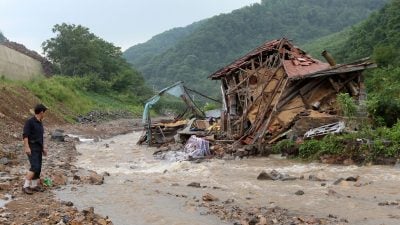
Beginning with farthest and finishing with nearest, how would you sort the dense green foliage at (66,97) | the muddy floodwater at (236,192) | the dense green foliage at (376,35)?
the dense green foliage at (376,35), the dense green foliage at (66,97), the muddy floodwater at (236,192)

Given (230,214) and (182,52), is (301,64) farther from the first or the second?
Answer: (182,52)

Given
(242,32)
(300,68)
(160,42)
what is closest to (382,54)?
(300,68)

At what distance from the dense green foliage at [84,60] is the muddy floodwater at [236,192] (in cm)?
4372

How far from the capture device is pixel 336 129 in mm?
14141

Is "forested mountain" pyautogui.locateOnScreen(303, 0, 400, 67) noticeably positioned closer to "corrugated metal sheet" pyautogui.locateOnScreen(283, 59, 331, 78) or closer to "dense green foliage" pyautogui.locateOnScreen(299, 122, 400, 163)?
"corrugated metal sheet" pyautogui.locateOnScreen(283, 59, 331, 78)

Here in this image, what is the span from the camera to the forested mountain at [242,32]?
107m

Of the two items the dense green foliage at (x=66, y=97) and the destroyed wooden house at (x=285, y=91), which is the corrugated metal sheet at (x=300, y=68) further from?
the dense green foliage at (x=66, y=97)

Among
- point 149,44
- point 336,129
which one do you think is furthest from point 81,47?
point 149,44

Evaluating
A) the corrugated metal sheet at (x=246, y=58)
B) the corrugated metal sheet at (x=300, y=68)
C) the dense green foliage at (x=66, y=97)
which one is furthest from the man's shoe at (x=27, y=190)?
the dense green foliage at (x=66, y=97)

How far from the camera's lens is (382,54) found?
34.5 metres

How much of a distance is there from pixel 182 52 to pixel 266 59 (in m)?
94.0

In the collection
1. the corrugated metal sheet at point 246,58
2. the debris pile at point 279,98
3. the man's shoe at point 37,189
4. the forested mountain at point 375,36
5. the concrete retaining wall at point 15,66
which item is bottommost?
the man's shoe at point 37,189

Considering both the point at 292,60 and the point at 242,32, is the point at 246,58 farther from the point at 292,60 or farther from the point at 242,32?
the point at 242,32

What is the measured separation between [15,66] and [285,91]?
30.7 m
